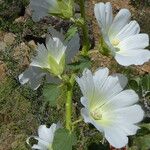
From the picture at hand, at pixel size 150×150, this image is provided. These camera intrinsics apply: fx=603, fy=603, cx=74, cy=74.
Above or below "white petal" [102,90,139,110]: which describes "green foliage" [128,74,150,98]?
below

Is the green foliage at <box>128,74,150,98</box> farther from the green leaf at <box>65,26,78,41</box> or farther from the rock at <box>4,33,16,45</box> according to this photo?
the rock at <box>4,33,16,45</box>

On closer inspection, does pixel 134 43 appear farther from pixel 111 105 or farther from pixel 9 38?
pixel 9 38

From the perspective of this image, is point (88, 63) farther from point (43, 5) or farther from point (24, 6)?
point (24, 6)

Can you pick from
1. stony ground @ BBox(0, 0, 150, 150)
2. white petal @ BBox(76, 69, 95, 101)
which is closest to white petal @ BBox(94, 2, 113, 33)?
white petal @ BBox(76, 69, 95, 101)

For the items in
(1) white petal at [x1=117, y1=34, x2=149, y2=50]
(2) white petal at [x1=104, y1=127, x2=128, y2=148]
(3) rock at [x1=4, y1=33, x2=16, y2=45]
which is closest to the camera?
(2) white petal at [x1=104, y1=127, x2=128, y2=148]

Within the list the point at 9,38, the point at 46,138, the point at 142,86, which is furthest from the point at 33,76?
the point at 9,38

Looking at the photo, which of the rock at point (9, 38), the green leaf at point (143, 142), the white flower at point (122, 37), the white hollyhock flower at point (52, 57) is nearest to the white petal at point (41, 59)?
the white hollyhock flower at point (52, 57)

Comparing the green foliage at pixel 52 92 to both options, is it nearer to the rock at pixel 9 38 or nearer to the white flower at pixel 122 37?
the white flower at pixel 122 37

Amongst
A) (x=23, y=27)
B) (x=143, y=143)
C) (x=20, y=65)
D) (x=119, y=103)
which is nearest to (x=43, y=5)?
(x=119, y=103)
